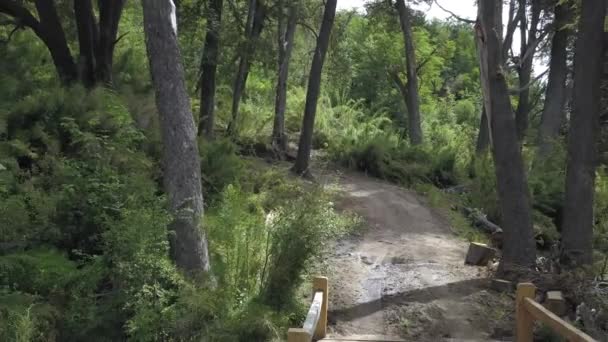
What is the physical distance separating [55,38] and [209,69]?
3914 millimetres

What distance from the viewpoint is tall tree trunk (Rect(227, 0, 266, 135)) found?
1811 cm

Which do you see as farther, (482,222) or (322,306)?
(482,222)

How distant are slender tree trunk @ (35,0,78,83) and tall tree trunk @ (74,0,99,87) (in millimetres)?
247

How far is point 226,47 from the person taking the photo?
18.0 meters

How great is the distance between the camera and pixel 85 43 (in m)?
14.5

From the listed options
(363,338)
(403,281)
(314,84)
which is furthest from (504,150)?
(314,84)

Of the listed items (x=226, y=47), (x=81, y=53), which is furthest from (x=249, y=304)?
(x=226, y=47)

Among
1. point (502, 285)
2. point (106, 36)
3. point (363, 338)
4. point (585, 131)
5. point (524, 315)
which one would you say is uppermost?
point (106, 36)

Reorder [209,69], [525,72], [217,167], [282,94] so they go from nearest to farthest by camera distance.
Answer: [217,167], [209,69], [282,94], [525,72]

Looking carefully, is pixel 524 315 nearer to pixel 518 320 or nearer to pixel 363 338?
pixel 518 320

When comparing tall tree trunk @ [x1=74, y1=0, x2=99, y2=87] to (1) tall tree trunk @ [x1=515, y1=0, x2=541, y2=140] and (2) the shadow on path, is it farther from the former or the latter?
(1) tall tree trunk @ [x1=515, y1=0, x2=541, y2=140]

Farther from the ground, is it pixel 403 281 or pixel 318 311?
pixel 318 311

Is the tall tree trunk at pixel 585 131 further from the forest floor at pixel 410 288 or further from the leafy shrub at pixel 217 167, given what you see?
the leafy shrub at pixel 217 167

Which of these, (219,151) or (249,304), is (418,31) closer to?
(219,151)
